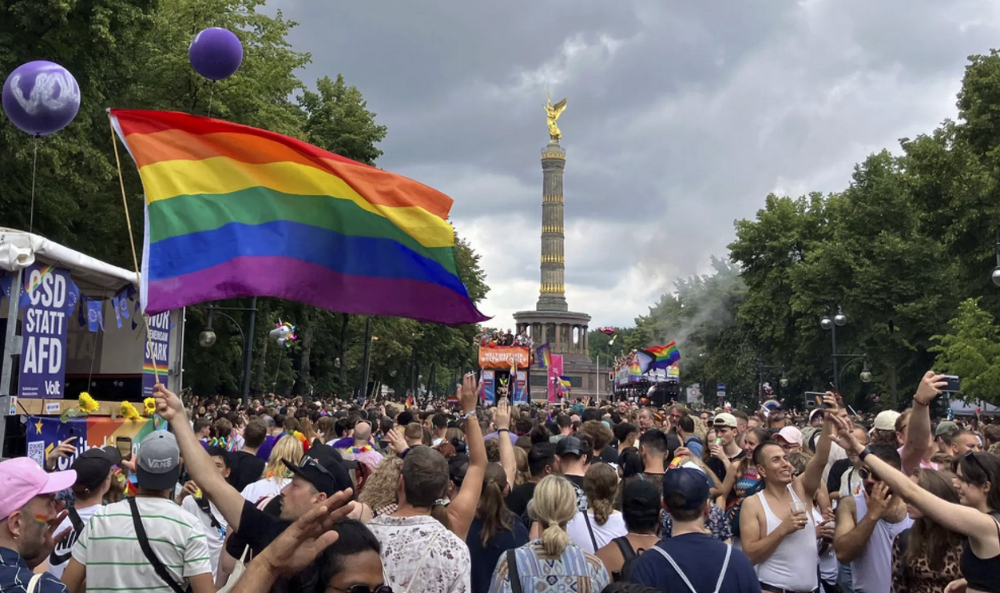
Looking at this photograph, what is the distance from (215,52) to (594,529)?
637cm

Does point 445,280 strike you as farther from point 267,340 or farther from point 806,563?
point 267,340

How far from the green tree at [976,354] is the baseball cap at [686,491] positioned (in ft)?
87.7

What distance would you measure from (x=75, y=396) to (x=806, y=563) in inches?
439

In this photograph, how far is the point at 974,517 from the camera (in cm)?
403

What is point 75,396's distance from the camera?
13516 millimetres

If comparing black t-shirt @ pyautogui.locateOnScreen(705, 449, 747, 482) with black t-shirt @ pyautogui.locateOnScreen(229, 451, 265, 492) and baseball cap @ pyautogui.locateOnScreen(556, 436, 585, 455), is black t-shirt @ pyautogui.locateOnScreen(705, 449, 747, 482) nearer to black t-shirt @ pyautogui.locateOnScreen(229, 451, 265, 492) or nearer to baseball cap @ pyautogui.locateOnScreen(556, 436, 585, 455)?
baseball cap @ pyautogui.locateOnScreen(556, 436, 585, 455)

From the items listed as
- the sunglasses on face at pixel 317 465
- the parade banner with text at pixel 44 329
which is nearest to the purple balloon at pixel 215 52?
the parade banner with text at pixel 44 329

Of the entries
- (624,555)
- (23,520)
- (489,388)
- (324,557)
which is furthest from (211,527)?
(489,388)

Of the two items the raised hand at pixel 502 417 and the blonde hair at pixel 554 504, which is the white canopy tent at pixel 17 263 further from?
the blonde hair at pixel 554 504

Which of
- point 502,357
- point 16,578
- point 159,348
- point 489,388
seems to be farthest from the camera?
point 502,357

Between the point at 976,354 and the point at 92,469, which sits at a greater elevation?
the point at 976,354

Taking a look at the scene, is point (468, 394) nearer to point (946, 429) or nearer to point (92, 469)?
point (92, 469)

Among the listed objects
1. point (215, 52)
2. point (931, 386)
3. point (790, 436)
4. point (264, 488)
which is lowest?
point (264, 488)

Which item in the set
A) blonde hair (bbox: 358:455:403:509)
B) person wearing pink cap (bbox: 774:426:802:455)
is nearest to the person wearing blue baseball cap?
blonde hair (bbox: 358:455:403:509)
